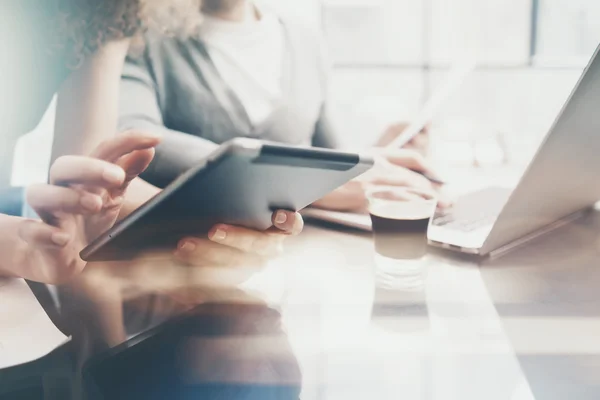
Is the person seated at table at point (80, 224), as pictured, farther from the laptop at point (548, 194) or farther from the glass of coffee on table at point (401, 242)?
the laptop at point (548, 194)

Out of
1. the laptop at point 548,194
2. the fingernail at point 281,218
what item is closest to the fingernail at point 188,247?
the fingernail at point 281,218

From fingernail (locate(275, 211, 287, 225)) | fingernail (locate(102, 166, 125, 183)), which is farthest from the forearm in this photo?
fingernail (locate(275, 211, 287, 225))

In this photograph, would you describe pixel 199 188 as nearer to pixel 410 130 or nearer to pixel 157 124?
pixel 157 124

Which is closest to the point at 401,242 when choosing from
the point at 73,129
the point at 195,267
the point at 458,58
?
the point at 195,267

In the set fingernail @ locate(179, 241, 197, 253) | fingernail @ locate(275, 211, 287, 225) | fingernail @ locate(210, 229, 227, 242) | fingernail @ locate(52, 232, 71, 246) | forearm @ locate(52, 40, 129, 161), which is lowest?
fingernail @ locate(52, 232, 71, 246)

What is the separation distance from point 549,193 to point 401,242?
0.17m

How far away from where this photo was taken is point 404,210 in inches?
23.9

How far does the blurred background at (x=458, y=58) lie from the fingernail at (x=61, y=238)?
644 mm

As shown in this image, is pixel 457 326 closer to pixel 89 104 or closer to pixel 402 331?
pixel 402 331

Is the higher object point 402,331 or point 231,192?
point 231,192

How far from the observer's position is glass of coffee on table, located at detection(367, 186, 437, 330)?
1.82 feet

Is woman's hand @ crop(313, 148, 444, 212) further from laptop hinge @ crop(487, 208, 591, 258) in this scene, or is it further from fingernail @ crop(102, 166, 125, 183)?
fingernail @ crop(102, 166, 125, 183)

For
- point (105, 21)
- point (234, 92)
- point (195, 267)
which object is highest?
point (105, 21)

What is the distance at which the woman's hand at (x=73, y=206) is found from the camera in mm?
690
